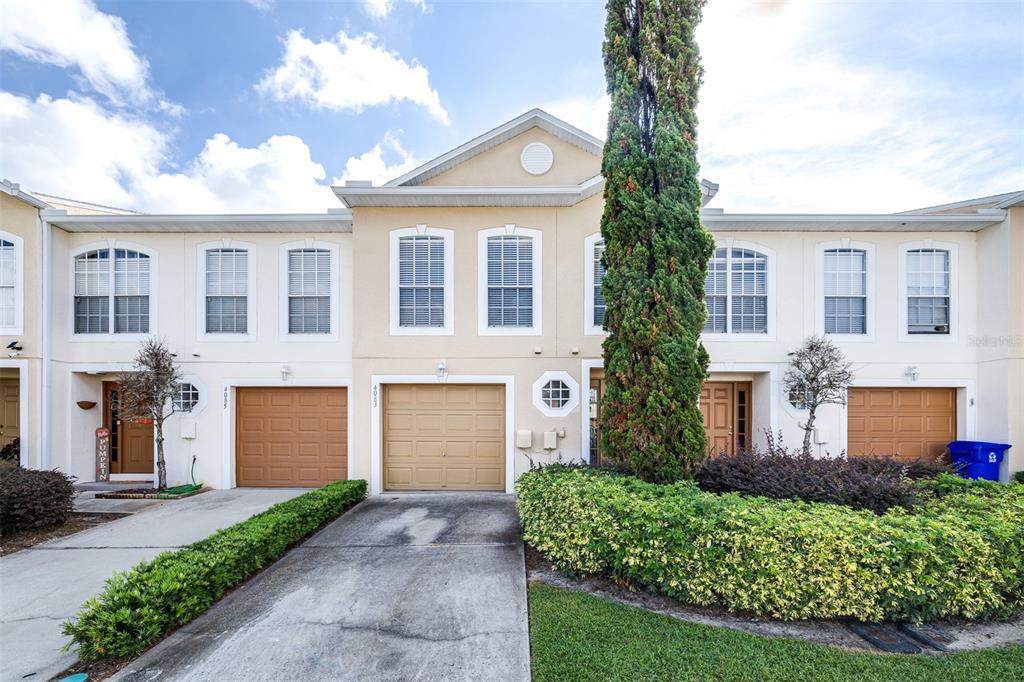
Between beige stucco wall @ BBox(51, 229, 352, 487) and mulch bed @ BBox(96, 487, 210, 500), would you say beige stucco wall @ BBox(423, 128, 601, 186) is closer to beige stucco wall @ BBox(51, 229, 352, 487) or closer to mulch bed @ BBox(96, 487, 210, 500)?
beige stucco wall @ BBox(51, 229, 352, 487)

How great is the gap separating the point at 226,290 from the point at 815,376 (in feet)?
36.2

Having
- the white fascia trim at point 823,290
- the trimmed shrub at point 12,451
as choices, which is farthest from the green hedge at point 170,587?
the white fascia trim at point 823,290

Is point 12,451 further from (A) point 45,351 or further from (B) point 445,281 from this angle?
(B) point 445,281

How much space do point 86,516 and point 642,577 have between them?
8280 millimetres

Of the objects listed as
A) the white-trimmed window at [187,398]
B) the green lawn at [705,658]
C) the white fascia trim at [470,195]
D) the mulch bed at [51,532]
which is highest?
the white fascia trim at [470,195]

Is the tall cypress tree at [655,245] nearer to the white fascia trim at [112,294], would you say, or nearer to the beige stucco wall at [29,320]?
the white fascia trim at [112,294]

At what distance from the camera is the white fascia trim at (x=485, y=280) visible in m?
8.02

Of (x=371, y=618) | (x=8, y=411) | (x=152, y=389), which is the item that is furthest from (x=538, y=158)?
(x=8, y=411)

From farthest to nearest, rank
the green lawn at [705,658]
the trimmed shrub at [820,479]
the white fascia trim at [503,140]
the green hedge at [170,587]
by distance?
the white fascia trim at [503,140], the trimmed shrub at [820,479], the green hedge at [170,587], the green lawn at [705,658]

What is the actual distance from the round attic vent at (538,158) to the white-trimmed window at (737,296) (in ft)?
11.9

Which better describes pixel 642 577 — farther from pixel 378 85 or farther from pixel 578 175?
pixel 378 85

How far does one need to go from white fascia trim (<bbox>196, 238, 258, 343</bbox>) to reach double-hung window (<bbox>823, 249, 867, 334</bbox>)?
1092 centimetres

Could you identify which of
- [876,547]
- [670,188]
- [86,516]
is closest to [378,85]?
[670,188]

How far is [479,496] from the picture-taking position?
7.80 meters
